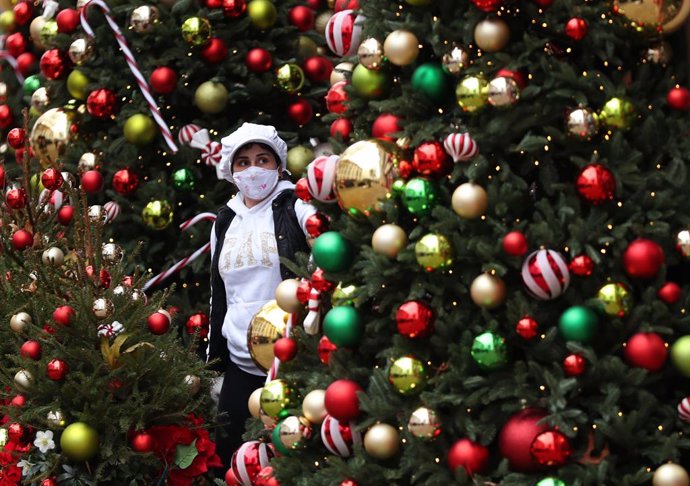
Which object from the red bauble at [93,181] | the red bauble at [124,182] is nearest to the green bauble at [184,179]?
the red bauble at [124,182]

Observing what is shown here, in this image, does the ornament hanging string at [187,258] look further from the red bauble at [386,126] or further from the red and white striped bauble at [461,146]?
the red and white striped bauble at [461,146]

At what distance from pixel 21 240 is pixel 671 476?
3.85 m

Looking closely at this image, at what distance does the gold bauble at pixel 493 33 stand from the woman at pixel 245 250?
6.66 feet

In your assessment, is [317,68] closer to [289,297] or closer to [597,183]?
[289,297]

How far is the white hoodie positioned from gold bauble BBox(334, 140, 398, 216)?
5.02ft

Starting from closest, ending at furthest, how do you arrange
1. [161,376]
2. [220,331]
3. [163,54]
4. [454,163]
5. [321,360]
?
[454,163] → [321,360] → [161,376] → [220,331] → [163,54]

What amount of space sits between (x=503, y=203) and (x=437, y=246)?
0.81ft

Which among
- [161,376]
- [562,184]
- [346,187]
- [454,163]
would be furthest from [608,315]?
[161,376]

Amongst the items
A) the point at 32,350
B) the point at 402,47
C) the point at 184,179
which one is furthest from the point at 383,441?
the point at 184,179

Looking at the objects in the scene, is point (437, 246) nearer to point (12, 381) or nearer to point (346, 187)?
point (346, 187)

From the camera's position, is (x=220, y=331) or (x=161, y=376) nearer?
(x=161, y=376)

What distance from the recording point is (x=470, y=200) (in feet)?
14.1

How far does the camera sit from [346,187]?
15.4 feet

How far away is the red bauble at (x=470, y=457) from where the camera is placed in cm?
420
